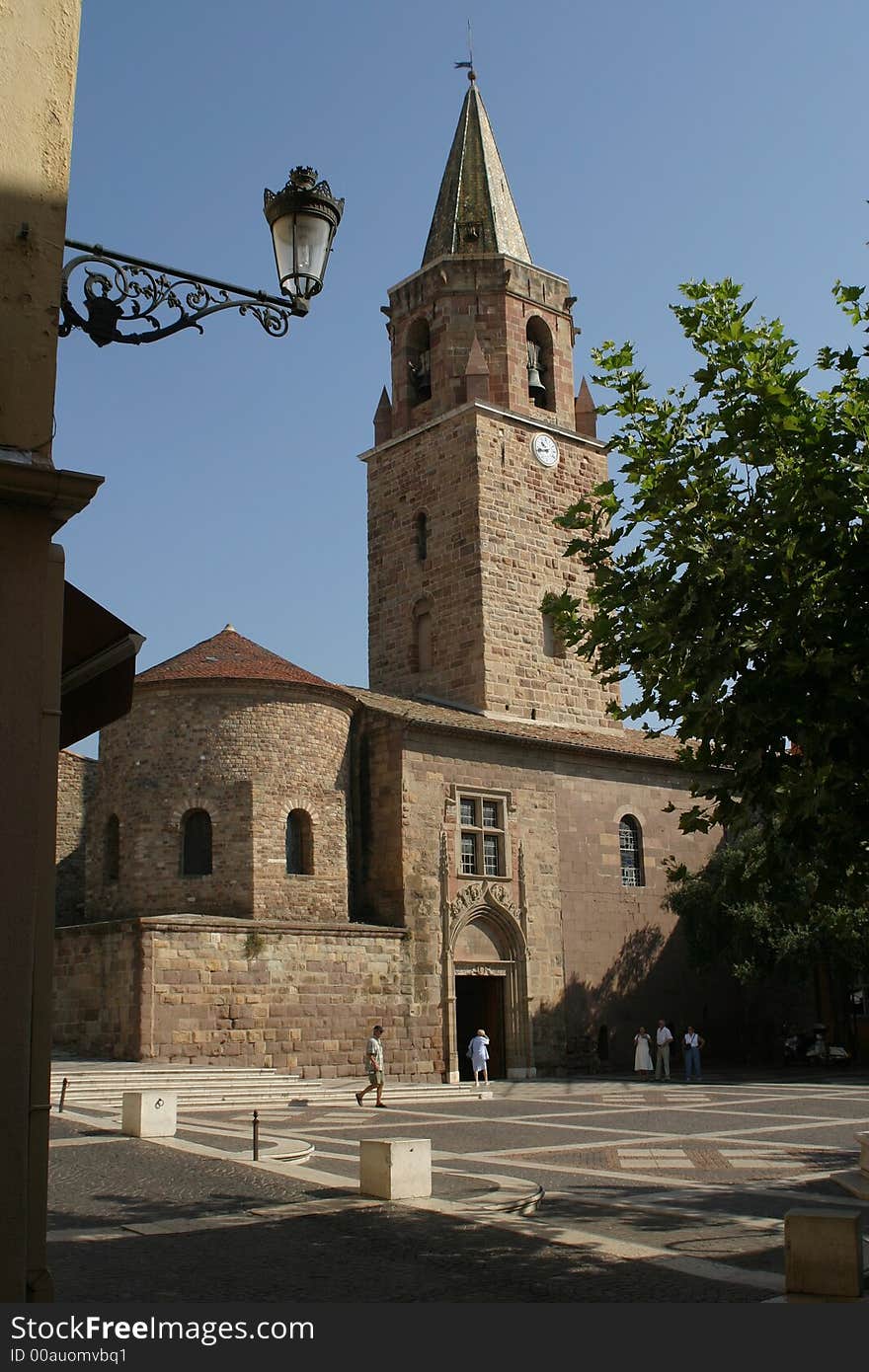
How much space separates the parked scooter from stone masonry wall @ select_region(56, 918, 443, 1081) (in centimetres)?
1210

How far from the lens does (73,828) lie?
1300 inches

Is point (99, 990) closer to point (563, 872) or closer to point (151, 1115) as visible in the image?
point (151, 1115)

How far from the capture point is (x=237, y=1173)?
12820 millimetres

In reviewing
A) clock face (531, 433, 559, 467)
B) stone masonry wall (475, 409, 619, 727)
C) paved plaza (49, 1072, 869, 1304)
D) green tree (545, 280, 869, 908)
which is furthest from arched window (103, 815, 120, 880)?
green tree (545, 280, 869, 908)

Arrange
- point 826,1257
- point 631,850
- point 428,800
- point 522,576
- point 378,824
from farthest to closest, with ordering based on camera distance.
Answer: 1. point 522,576
2. point 631,850
3. point 378,824
4. point 428,800
5. point 826,1257

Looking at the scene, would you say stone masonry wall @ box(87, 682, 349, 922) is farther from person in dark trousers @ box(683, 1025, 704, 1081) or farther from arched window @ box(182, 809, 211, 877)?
person in dark trousers @ box(683, 1025, 704, 1081)

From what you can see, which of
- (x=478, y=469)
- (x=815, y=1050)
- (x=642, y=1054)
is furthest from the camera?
(x=478, y=469)

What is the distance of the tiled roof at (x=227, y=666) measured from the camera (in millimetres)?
28578

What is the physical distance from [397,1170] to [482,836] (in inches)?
773

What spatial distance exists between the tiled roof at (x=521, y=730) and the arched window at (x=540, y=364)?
10.00 meters

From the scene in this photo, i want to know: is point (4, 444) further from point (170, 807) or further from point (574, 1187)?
point (170, 807)

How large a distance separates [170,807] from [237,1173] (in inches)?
626

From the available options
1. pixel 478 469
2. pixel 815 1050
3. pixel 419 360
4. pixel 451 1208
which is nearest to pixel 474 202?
pixel 419 360

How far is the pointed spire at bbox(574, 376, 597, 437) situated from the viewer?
38.6 meters
